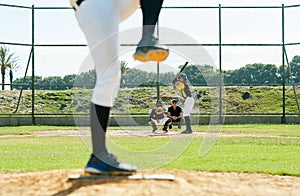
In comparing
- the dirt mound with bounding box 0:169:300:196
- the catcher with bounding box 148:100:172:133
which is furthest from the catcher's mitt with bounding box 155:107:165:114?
the dirt mound with bounding box 0:169:300:196

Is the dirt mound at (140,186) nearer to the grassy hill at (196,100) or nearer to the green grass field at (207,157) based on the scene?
the green grass field at (207,157)

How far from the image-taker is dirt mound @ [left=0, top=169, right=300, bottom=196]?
3391mm

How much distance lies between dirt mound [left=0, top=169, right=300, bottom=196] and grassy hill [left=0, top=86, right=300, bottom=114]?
12717 mm

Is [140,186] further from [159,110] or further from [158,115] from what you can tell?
[159,110]

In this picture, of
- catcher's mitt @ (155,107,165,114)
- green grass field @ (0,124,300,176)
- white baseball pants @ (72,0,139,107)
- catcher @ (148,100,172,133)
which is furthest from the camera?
catcher's mitt @ (155,107,165,114)

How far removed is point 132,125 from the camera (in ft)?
60.3

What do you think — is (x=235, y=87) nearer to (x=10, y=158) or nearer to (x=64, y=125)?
(x=64, y=125)

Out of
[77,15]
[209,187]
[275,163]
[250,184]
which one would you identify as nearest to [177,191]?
[209,187]

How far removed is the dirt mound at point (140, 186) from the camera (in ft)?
11.1

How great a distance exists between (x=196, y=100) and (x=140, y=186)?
14675mm

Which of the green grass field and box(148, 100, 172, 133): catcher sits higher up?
box(148, 100, 172, 133): catcher

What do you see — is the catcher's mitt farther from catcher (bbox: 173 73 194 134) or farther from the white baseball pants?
the white baseball pants

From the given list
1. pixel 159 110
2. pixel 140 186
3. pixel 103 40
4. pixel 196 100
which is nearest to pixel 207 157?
pixel 140 186

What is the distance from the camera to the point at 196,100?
18031mm
